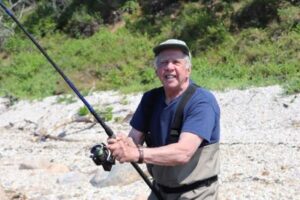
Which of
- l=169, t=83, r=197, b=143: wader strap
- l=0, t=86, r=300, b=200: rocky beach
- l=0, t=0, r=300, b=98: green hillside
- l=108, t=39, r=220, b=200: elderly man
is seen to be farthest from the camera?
A: l=0, t=0, r=300, b=98: green hillside

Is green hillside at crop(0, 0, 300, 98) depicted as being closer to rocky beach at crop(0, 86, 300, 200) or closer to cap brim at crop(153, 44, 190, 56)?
rocky beach at crop(0, 86, 300, 200)

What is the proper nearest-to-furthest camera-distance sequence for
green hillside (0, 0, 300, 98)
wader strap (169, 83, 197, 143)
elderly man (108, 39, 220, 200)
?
elderly man (108, 39, 220, 200)
wader strap (169, 83, 197, 143)
green hillside (0, 0, 300, 98)

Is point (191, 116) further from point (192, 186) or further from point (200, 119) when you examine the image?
point (192, 186)

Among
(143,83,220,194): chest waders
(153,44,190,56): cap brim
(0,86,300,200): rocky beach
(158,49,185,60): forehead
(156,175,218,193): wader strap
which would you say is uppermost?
(153,44,190,56): cap brim

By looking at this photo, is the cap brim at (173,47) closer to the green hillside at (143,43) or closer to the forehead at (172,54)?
the forehead at (172,54)

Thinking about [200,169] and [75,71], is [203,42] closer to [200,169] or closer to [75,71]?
[75,71]

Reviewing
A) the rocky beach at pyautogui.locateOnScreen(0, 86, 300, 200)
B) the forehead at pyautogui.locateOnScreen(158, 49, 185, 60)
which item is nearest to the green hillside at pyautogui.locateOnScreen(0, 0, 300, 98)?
the rocky beach at pyautogui.locateOnScreen(0, 86, 300, 200)

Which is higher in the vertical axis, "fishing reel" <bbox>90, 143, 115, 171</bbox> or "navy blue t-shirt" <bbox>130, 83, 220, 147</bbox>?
"navy blue t-shirt" <bbox>130, 83, 220, 147</bbox>

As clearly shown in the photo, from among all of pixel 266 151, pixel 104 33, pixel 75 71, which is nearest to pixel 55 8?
pixel 104 33

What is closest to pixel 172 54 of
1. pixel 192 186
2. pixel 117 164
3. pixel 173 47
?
pixel 173 47

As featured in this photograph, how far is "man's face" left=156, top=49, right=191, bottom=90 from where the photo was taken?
3299 millimetres

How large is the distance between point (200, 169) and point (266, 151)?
23.2 feet

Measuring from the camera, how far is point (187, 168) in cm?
333

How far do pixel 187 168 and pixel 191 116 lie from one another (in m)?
0.31
